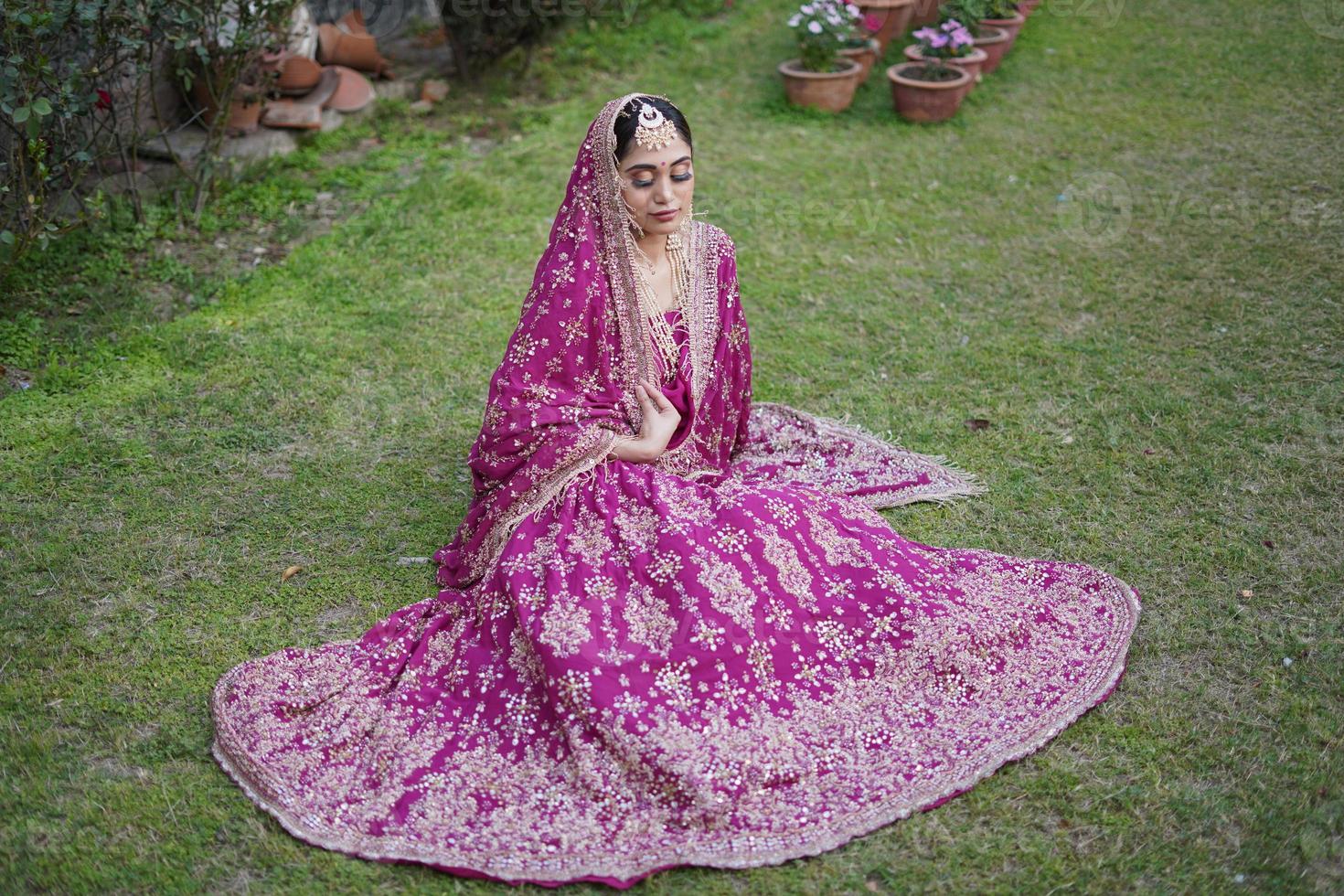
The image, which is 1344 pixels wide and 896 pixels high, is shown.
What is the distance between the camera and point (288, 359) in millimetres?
5207

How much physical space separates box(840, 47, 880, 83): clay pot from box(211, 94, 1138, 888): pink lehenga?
479cm

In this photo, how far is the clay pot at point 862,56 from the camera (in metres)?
8.05

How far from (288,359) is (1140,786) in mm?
3971

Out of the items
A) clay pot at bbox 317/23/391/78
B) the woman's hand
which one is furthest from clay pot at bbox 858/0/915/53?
the woman's hand

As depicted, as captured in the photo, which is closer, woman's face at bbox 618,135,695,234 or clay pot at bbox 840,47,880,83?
woman's face at bbox 618,135,695,234

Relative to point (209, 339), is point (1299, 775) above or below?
below

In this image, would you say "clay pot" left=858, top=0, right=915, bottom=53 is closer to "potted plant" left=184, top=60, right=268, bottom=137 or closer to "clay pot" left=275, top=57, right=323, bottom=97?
"clay pot" left=275, top=57, right=323, bottom=97

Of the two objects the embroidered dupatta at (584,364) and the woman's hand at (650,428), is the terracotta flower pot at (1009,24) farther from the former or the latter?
the woman's hand at (650,428)

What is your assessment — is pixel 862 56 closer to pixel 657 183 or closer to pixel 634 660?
pixel 657 183

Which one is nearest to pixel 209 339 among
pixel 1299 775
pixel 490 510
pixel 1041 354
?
pixel 490 510

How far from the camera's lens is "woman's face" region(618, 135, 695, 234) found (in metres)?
3.49

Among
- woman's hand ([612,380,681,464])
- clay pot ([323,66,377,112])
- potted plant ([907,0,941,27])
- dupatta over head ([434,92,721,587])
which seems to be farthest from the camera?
potted plant ([907,0,941,27])

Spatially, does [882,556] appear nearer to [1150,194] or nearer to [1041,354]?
[1041,354]

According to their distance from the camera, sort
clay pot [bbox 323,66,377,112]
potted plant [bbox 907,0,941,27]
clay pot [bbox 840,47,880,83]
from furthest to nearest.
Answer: potted plant [bbox 907,0,941,27], clay pot [bbox 840,47,880,83], clay pot [bbox 323,66,377,112]
